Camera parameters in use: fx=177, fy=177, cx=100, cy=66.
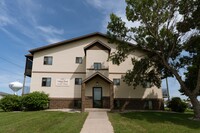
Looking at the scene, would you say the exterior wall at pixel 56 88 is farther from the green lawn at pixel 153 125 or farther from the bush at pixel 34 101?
the green lawn at pixel 153 125

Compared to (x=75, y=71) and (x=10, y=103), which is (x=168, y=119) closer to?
(x=75, y=71)

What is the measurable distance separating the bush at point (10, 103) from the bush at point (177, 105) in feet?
60.5

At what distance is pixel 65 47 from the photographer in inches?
949

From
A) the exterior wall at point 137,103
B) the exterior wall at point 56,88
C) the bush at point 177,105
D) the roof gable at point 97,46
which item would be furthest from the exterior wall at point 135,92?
the roof gable at point 97,46

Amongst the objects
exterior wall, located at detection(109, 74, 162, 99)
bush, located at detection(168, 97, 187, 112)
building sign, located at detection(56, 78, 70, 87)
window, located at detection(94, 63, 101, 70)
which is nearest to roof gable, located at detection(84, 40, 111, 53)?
Result: window, located at detection(94, 63, 101, 70)

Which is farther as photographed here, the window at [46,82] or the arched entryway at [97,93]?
the window at [46,82]

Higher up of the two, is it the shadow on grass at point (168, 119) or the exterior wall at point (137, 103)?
the exterior wall at point (137, 103)

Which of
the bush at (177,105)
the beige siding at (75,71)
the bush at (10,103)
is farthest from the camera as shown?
the beige siding at (75,71)

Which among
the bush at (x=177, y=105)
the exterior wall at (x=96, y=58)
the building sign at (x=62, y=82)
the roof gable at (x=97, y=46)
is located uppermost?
the roof gable at (x=97, y=46)

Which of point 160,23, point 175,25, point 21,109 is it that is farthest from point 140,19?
point 21,109

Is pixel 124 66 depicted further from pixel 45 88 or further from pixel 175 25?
pixel 45 88

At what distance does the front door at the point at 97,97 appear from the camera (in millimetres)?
21550

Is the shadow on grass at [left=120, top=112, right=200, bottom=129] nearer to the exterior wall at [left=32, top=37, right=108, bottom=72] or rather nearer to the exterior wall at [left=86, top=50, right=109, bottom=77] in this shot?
the exterior wall at [left=86, top=50, right=109, bottom=77]

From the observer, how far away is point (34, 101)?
1916 cm
